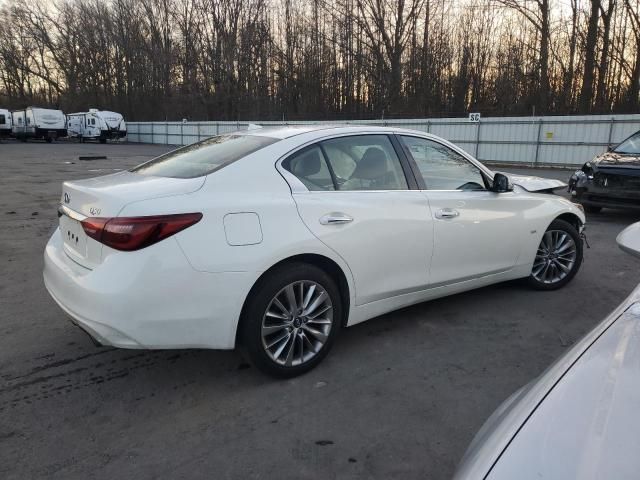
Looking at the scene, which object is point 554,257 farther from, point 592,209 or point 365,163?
point 592,209

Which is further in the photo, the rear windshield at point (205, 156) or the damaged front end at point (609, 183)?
the damaged front end at point (609, 183)

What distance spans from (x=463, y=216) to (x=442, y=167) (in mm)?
447

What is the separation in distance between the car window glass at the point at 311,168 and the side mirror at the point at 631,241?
1.73 meters

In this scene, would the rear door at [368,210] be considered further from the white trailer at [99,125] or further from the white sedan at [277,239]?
the white trailer at [99,125]

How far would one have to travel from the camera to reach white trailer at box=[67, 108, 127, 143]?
39.4 meters

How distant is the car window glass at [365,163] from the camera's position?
3535 millimetres

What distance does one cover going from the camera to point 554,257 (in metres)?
4.95

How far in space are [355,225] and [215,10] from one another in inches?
1732

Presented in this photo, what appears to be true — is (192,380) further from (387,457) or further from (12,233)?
(12,233)

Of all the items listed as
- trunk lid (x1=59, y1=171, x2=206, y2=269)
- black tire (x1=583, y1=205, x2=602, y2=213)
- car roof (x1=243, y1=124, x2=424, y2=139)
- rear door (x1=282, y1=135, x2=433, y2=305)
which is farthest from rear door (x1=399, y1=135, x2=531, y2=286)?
black tire (x1=583, y1=205, x2=602, y2=213)

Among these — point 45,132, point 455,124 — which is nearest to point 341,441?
point 455,124

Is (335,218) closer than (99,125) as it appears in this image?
Yes

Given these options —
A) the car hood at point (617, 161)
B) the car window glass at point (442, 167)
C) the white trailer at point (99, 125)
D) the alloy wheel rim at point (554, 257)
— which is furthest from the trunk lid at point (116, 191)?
the white trailer at point (99, 125)

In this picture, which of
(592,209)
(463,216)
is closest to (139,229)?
(463,216)
